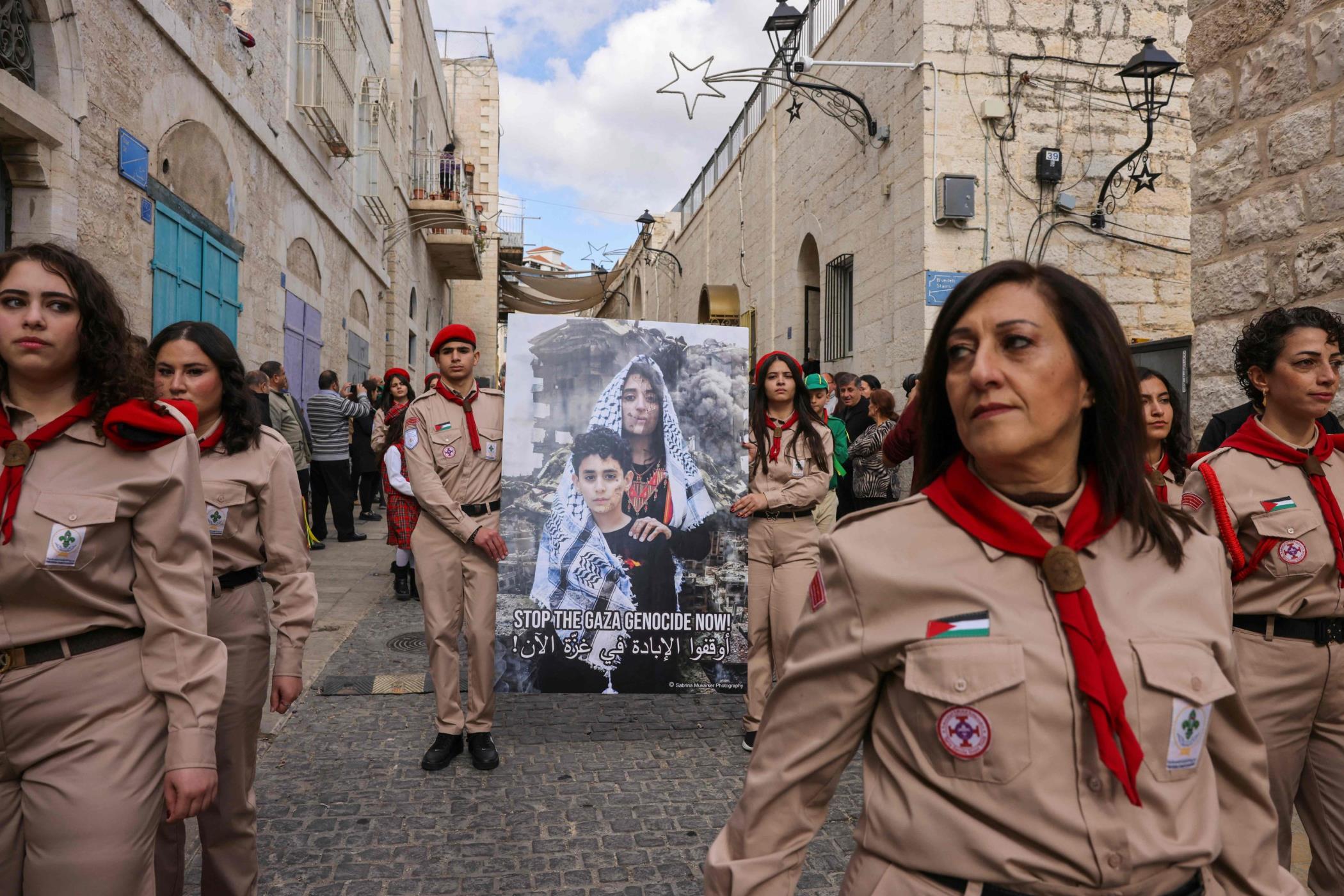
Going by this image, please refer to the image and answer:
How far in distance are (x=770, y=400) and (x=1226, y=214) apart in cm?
273

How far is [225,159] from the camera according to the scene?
32.7ft

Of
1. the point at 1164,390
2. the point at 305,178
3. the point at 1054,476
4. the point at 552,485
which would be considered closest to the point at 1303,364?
the point at 1164,390

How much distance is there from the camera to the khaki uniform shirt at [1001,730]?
1312 millimetres

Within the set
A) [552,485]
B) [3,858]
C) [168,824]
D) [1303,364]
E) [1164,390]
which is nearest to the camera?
[3,858]

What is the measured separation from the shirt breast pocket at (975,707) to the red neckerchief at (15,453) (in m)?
1.80

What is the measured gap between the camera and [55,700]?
6.13 feet

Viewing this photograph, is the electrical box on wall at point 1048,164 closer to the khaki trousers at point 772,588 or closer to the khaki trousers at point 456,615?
the khaki trousers at point 772,588

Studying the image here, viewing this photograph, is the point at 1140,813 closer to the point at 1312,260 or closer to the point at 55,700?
the point at 55,700

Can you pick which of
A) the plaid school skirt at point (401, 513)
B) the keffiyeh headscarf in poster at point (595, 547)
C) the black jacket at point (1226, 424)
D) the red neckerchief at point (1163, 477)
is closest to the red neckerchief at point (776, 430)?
the keffiyeh headscarf in poster at point (595, 547)

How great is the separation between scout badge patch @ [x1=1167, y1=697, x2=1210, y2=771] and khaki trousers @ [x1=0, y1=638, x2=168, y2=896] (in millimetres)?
1973

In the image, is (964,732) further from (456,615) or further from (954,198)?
(954,198)

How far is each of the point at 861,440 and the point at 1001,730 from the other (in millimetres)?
6299

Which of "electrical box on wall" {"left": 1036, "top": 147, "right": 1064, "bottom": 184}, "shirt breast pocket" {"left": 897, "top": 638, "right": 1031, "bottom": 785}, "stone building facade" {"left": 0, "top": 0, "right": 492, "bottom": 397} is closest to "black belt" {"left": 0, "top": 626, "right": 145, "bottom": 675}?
"shirt breast pocket" {"left": 897, "top": 638, "right": 1031, "bottom": 785}

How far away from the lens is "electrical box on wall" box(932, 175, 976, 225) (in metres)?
9.95
